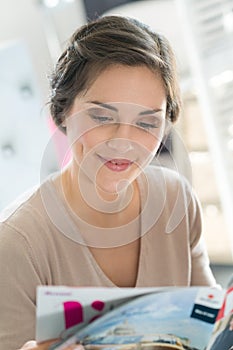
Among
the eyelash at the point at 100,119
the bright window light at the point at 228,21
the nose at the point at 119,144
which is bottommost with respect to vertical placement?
the bright window light at the point at 228,21

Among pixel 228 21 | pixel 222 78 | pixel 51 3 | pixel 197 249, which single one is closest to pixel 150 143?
pixel 197 249

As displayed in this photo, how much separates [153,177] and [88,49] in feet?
0.99

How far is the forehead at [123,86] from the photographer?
99 centimetres

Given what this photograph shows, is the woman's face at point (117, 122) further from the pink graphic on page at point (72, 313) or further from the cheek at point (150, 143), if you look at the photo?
the pink graphic on page at point (72, 313)

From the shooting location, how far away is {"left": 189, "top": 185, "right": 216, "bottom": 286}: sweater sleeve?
122 centimetres

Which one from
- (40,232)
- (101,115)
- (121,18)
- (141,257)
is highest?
(121,18)

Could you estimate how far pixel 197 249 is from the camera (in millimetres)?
1228

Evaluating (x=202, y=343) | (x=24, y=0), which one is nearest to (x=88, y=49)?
(x=202, y=343)

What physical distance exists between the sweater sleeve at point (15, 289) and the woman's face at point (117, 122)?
16 cm

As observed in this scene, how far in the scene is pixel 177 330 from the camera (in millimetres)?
841

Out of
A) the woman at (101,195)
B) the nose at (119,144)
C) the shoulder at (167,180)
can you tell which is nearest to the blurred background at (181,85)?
the shoulder at (167,180)

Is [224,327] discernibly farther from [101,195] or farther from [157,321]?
[101,195]

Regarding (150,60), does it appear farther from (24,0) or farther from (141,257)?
(24,0)

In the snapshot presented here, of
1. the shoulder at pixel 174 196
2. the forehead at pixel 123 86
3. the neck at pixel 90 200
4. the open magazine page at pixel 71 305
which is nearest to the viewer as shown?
the open magazine page at pixel 71 305
